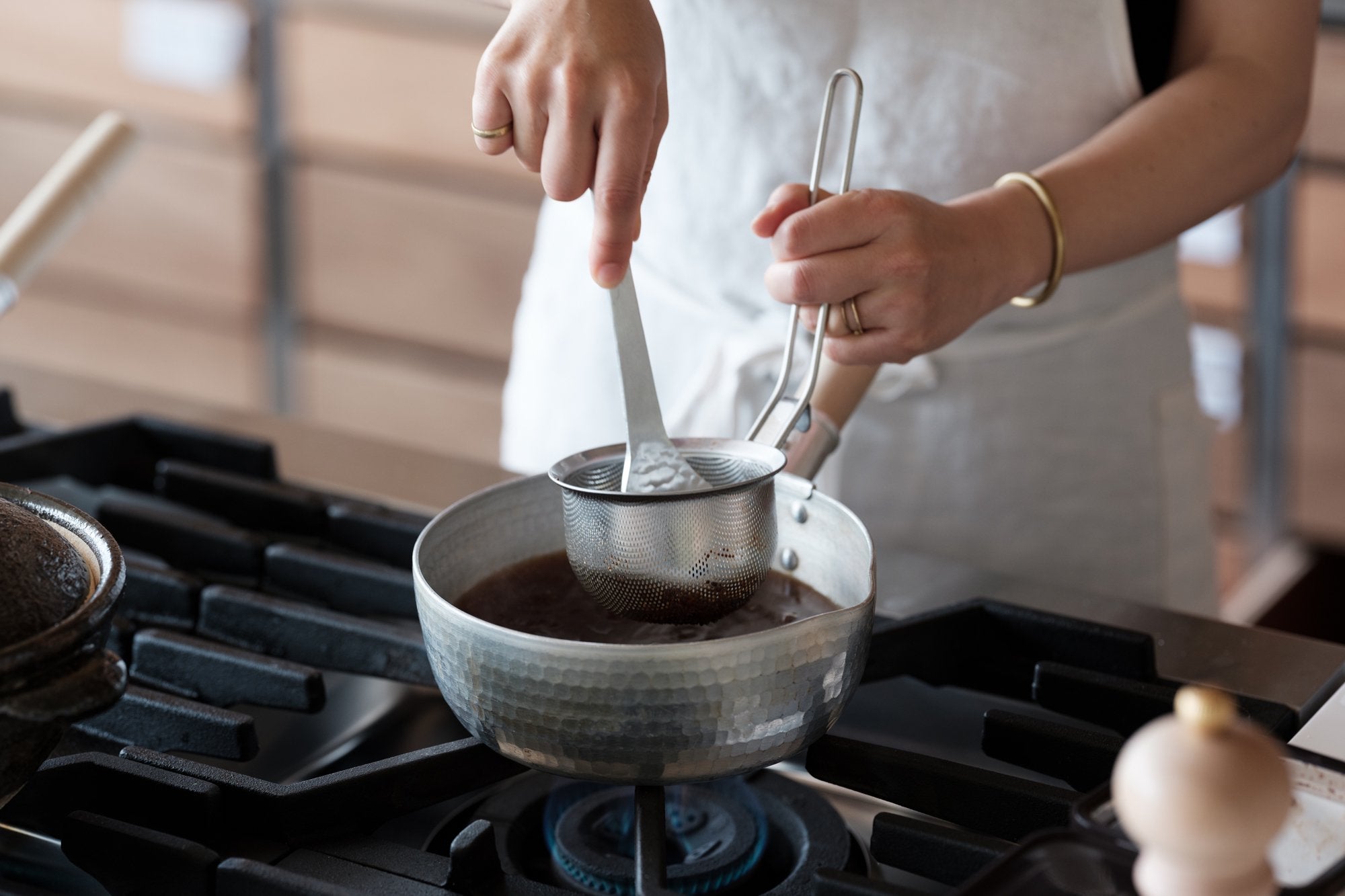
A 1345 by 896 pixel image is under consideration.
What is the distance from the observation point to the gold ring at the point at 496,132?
2.08 ft

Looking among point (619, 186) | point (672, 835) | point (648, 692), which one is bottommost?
point (672, 835)

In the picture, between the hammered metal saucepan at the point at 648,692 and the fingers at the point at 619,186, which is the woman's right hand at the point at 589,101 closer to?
the fingers at the point at 619,186

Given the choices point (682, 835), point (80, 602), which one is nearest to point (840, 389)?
point (682, 835)

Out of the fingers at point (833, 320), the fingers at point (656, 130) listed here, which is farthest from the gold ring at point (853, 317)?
the fingers at point (656, 130)

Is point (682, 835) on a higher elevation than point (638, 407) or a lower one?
lower

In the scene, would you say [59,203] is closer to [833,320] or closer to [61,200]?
[61,200]

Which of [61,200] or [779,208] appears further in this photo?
[61,200]

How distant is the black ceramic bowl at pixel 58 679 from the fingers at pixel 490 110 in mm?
268

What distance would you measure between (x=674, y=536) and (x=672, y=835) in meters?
0.12

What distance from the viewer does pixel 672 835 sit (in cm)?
55

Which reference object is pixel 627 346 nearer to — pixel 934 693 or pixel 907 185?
pixel 934 693

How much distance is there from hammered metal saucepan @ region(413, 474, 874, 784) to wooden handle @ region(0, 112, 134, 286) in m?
0.39

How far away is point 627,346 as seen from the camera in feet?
1.88

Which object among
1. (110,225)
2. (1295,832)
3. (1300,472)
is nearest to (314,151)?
(110,225)
